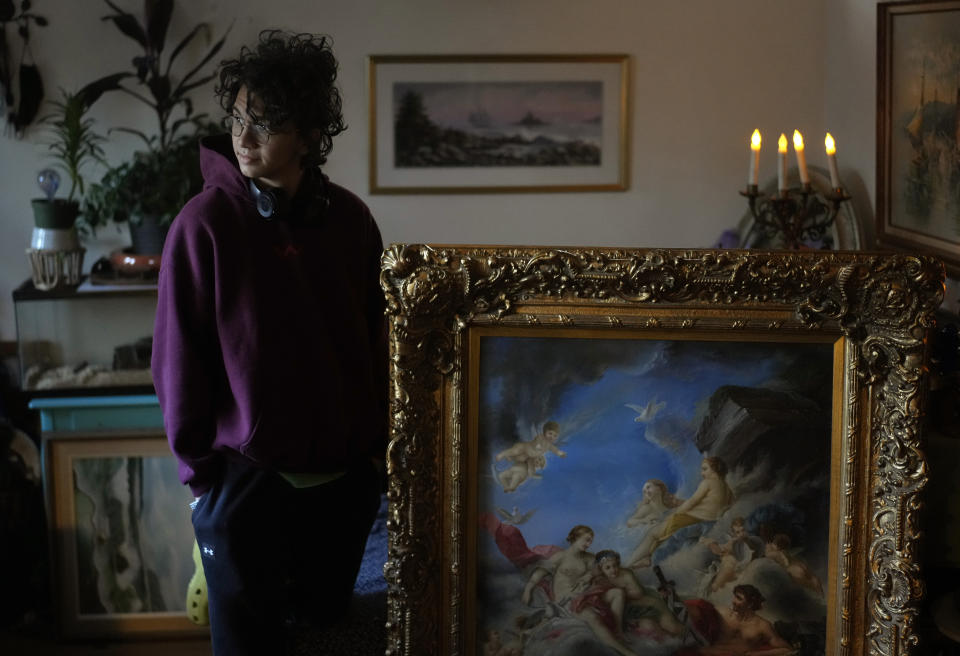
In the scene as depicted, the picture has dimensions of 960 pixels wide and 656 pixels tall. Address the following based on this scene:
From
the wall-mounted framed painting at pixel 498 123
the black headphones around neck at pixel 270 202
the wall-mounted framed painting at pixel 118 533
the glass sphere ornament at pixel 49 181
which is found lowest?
the wall-mounted framed painting at pixel 118 533

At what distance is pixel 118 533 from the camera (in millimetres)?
3096

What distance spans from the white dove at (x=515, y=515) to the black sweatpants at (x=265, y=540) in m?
0.33

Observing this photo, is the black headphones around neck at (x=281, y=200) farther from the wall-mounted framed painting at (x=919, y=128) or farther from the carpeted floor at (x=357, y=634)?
the wall-mounted framed painting at (x=919, y=128)

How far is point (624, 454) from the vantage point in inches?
60.7

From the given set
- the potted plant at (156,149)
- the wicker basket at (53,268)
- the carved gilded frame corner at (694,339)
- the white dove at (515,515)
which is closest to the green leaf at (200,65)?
the potted plant at (156,149)

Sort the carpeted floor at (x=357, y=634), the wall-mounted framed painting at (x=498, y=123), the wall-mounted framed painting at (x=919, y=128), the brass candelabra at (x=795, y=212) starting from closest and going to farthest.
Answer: the carpeted floor at (x=357, y=634)
the wall-mounted framed painting at (x=919, y=128)
the brass candelabra at (x=795, y=212)
the wall-mounted framed painting at (x=498, y=123)

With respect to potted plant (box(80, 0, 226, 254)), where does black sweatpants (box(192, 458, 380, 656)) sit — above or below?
below

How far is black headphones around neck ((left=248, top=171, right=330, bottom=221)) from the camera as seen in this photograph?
1.62 metres

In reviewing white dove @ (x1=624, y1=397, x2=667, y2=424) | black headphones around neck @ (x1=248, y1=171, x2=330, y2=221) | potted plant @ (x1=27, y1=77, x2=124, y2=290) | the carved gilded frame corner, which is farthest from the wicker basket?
white dove @ (x1=624, y1=397, x2=667, y2=424)

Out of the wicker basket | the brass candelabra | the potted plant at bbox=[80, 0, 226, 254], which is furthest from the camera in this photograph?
the potted plant at bbox=[80, 0, 226, 254]

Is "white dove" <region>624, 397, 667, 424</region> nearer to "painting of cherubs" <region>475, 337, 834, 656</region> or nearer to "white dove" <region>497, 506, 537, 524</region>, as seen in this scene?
"painting of cherubs" <region>475, 337, 834, 656</region>

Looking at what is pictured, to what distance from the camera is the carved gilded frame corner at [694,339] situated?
1.46 metres

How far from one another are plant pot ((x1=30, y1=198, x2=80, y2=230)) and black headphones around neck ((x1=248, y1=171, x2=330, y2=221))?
1.65 m

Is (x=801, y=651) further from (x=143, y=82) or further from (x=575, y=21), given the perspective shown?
(x=143, y=82)
